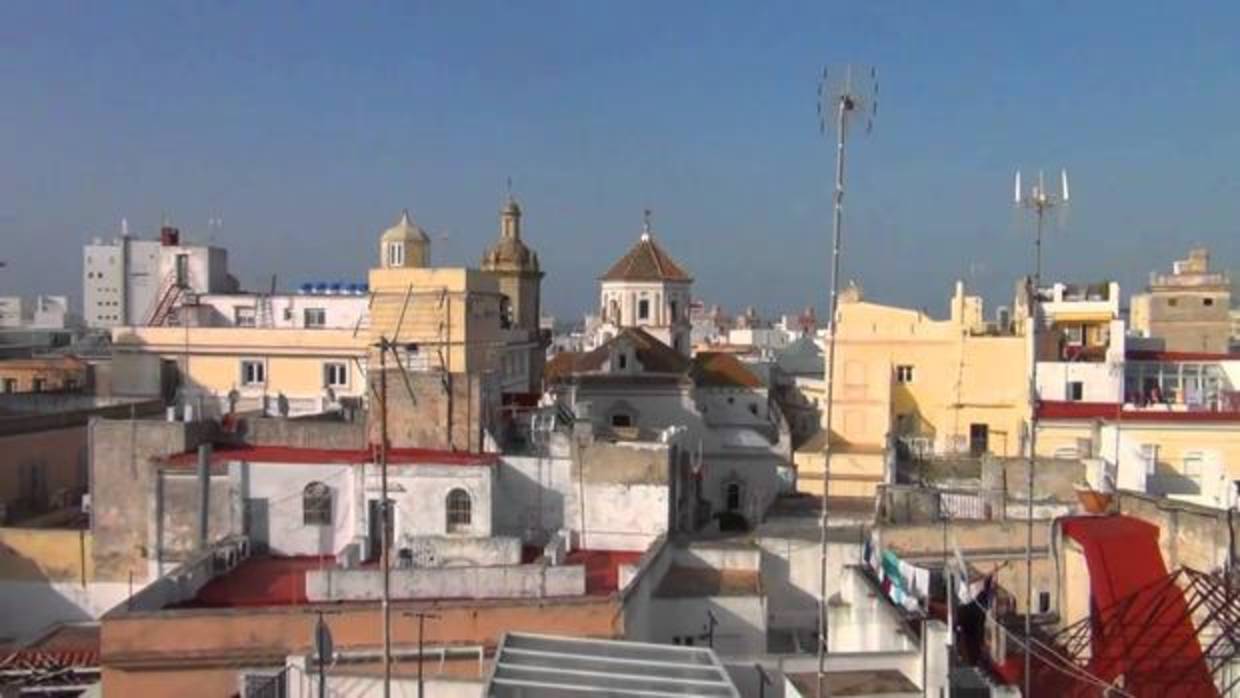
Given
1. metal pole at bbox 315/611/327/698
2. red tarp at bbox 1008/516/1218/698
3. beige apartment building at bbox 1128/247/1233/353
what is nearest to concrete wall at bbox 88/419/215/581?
metal pole at bbox 315/611/327/698

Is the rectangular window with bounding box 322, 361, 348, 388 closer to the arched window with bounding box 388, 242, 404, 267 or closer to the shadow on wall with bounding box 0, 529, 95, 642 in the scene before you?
Result: the arched window with bounding box 388, 242, 404, 267

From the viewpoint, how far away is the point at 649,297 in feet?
164

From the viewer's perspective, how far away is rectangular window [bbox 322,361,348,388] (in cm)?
3912

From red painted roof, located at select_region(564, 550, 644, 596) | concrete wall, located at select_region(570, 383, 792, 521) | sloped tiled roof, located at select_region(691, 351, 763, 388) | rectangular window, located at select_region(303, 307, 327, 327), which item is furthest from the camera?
sloped tiled roof, located at select_region(691, 351, 763, 388)

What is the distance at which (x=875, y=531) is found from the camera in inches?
906

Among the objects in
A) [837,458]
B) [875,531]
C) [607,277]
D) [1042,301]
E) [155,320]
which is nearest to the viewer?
[875,531]

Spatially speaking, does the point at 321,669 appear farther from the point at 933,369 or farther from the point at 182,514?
the point at 933,369

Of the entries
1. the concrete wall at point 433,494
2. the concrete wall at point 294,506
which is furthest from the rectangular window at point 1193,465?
the concrete wall at point 294,506

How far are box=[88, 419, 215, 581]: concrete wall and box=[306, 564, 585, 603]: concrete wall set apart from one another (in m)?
6.25

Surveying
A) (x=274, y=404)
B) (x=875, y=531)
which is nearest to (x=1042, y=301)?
(x=875, y=531)

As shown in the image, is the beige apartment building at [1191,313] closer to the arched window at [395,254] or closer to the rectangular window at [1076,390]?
the rectangular window at [1076,390]

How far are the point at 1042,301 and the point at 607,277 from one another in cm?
1703

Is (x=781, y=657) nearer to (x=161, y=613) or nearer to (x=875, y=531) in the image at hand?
(x=875, y=531)

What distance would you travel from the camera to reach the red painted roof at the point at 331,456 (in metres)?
23.5
